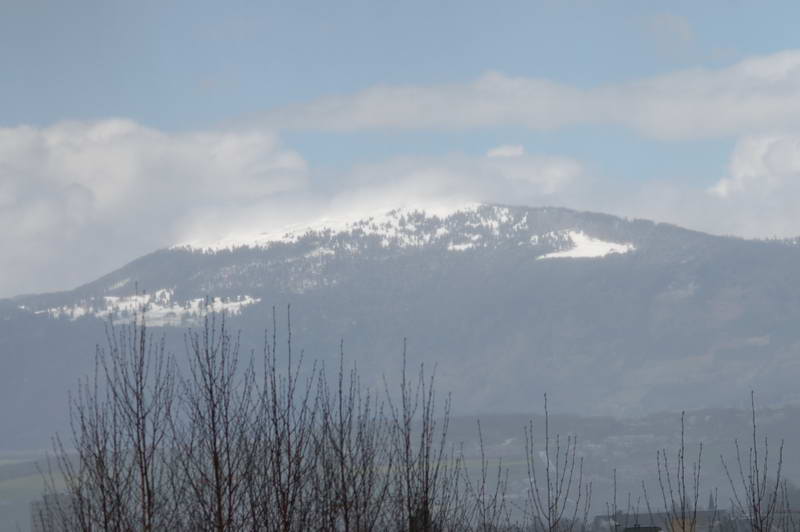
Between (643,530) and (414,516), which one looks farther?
(643,530)

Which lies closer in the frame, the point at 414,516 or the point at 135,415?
the point at 135,415

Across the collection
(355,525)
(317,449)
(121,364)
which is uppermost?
(121,364)

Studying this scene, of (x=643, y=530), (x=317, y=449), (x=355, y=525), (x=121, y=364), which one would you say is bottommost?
(x=643, y=530)

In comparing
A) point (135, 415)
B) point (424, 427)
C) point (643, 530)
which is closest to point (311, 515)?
point (424, 427)

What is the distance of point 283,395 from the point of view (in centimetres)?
3017

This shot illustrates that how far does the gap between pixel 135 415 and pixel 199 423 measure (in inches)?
58.0

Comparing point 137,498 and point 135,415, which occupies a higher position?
point 135,415

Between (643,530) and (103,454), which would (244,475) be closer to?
(103,454)

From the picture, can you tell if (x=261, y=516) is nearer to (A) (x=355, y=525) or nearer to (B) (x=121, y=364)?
(A) (x=355, y=525)

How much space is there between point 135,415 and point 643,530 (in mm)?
40255

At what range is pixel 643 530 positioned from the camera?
2463 inches

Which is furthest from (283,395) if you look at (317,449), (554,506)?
(554,506)

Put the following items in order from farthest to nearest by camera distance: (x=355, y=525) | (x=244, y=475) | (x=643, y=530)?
(x=643, y=530) → (x=355, y=525) → (x=244, y=475)

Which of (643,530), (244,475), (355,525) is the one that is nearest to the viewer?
(244,475)
